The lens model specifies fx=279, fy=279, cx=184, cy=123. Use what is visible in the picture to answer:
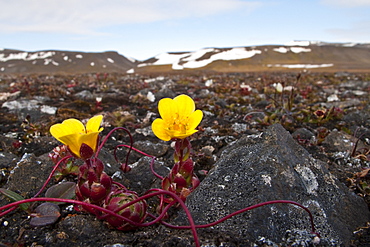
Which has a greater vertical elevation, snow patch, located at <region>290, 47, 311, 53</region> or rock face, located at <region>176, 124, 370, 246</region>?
rock face, located at <region>176, 124, 370, 246</region>

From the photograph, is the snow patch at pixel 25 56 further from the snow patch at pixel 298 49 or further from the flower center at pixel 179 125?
the flower center at pixel 179 125

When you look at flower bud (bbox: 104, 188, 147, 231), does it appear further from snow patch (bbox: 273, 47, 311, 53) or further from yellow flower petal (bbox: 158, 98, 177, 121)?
snow patch (bbox: 273, 47, 311, 53)

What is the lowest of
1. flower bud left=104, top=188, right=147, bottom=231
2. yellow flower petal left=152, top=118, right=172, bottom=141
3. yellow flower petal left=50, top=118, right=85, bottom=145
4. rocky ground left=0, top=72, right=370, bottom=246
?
rocky ground left=0, top=72, right=370, bottom=246

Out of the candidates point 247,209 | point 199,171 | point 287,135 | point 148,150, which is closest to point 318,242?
point 247,209

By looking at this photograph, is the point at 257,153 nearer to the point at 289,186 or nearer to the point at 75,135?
the point at 289,186

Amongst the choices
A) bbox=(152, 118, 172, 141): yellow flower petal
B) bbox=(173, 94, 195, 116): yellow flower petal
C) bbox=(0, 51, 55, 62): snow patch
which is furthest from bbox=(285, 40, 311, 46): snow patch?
bbox=(152, 118, 172, 141): yellow flower petal

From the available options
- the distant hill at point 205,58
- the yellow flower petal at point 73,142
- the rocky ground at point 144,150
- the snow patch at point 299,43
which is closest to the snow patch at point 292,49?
the distant hill at point 205,58

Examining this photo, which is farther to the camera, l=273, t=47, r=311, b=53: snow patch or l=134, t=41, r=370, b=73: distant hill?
l=273, t=47, r=311, b=53: snow patch
